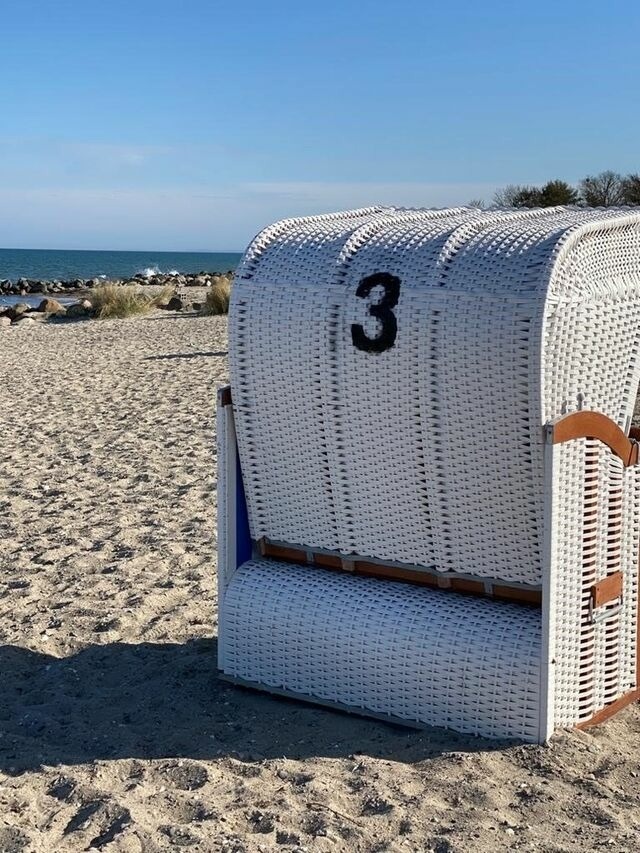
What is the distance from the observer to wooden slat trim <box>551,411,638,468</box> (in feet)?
10.3

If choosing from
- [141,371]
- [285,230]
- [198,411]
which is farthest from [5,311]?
[285,230]

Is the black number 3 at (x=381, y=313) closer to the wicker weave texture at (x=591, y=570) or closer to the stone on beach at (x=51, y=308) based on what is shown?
the wicker weave texture at (x=591, y=570)

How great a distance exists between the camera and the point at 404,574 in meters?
3.62

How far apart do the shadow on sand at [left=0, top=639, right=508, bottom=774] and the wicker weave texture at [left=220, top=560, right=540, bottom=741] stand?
8cm

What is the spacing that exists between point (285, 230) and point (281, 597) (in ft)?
4.30

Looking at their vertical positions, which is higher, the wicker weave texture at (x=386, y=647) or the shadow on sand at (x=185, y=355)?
the wicker weave texture at (x=386, y=647)

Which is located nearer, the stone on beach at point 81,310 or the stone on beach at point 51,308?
the stone on beach at point 81,310

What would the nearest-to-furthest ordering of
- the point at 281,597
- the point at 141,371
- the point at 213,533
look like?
the point at 281,597 < the point at 213,533 < the point at 141,371

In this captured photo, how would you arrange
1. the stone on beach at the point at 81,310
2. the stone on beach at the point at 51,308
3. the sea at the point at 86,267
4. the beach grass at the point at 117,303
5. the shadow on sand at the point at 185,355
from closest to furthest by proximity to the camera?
the shadow on sand at the point at 185,355
the beach grass at the point at 117,303
the stone on beach at the point at 81,310
the stone on beach at the point at 51,308
the sea at the point at 86,267

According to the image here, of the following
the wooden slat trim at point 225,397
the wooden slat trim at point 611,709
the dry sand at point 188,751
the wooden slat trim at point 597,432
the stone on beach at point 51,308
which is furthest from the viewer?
the stone on beach at point 51,308

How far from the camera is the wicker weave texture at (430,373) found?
3158 millimetres

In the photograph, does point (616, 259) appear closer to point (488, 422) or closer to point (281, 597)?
point (488, 422)

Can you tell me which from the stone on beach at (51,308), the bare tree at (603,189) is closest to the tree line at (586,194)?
the bare tree at (603,189)

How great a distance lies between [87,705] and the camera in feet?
12.4
